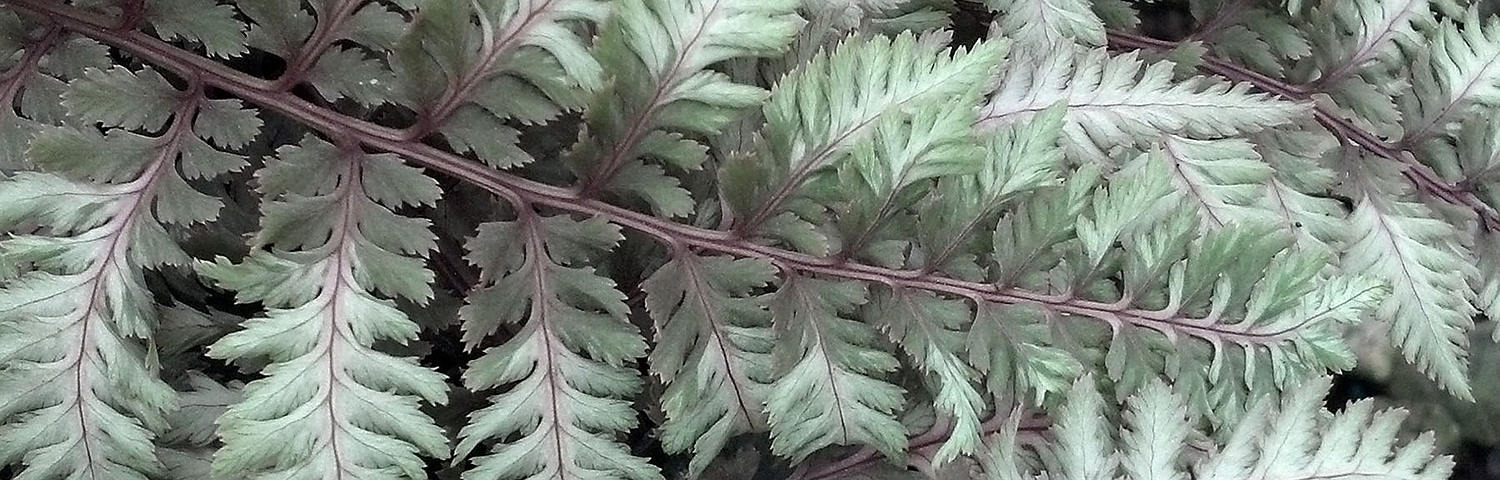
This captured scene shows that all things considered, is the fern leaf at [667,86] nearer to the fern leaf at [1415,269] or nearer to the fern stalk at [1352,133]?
the fern stalk at [1352,133]

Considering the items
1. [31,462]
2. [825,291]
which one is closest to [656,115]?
[825,291]

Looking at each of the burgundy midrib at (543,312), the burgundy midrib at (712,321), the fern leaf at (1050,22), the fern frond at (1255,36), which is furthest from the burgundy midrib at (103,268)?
the fern frond at (1255,36)

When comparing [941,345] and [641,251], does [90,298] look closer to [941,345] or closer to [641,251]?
[641,251]

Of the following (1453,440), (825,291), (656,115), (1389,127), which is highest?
(656,115)

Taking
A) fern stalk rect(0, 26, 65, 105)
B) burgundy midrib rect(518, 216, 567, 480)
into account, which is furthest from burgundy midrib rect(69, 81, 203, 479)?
burgundy midrib rect(518, 216, 567, 480)

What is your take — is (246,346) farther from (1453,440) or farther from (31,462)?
(1453,440)

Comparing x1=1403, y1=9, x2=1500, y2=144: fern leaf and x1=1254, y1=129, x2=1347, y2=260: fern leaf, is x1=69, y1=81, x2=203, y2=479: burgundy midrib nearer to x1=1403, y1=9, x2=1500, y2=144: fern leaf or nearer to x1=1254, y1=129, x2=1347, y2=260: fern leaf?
x1=1254, y1=129, x2=1347, y2=260: fern leaf
